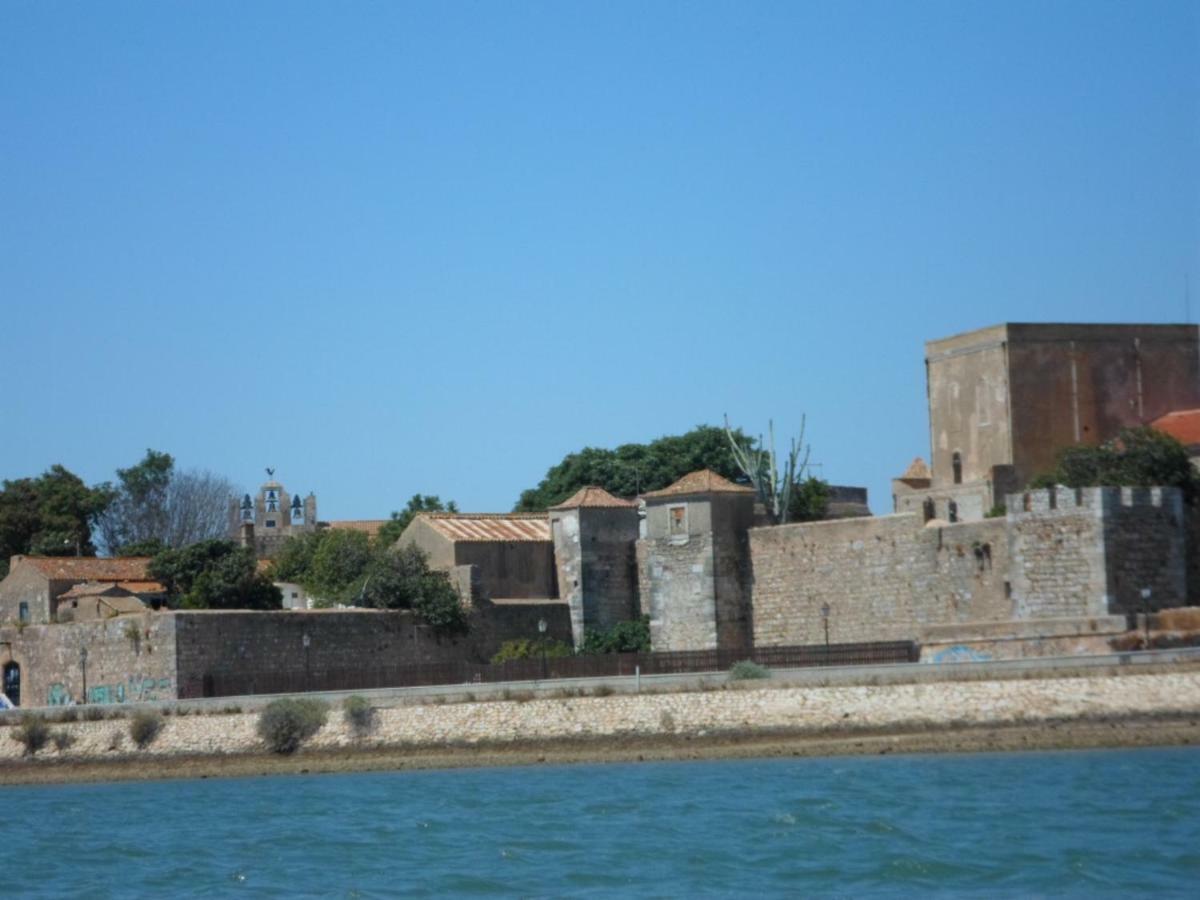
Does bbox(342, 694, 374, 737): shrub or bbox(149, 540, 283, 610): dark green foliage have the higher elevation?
bbox(149, 540, 283, 610): dark green foliage

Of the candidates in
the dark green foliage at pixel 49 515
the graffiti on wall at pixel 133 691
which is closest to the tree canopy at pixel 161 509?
the dark green foliage at pixel 49 515

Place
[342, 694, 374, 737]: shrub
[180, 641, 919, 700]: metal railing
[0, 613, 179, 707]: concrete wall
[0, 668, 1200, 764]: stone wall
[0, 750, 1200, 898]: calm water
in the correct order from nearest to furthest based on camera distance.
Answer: [0, 750, 1200, 898]: calm water → [0, 668, 1200, 764]: stone wall → [180, 641, 919, 700]: metal railing → [342, 694, 374, 737]: shrub → [0, 613, 179, 707]: concrete wall

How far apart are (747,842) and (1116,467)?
17.3m

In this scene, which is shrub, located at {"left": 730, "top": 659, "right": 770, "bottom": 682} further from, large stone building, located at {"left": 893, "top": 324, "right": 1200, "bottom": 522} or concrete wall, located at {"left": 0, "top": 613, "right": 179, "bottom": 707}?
concrete wall, located at {"left": 0, "top": 613, "right": 179, "bottom": 707}

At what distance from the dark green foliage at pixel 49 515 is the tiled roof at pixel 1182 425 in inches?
1493

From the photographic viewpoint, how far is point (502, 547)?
52.0 m

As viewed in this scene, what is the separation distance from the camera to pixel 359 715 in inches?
1601

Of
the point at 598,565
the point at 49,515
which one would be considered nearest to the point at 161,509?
the point at 49,515

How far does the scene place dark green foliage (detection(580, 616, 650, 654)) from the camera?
48656 millimetres

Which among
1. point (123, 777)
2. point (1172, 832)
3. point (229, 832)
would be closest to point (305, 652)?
point (123, 777)

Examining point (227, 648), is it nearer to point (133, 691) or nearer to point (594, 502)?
point (133, 691)

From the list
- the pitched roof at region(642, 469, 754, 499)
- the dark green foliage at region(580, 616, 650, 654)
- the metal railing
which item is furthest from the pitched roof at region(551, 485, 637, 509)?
the metal railing

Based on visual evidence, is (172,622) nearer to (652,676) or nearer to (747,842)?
(652,676)

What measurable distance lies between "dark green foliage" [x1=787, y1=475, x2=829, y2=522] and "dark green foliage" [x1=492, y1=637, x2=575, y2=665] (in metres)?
6.83
